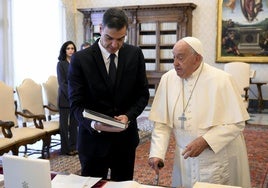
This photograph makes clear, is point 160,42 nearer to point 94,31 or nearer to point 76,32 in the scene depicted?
point 94,31

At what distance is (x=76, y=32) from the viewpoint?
1167 cm

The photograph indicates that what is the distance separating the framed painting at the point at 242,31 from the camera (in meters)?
9.53

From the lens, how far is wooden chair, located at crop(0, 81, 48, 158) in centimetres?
435

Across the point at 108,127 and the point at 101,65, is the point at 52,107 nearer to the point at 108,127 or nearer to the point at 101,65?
the point at 101,65

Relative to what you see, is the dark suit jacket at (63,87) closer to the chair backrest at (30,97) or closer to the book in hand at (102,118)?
the chair backrest at (30,97)

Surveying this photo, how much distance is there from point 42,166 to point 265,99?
9141 mm

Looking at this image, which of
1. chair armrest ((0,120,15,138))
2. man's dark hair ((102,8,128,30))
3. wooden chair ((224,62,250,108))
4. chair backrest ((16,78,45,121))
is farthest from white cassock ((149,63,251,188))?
wooden chair ((224,62,250,108))

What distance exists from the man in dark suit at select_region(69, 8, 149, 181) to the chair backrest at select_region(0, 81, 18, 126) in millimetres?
2770

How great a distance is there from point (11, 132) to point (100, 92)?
2617 millimetres

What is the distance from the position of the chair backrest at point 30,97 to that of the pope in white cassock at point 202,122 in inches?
126

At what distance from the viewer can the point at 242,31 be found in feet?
32.0

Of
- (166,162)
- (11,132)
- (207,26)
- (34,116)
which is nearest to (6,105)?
(34,116)

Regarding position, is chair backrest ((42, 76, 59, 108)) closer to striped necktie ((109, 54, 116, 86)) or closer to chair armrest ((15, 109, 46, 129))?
chair armrest ((15, 109, 46, 129))

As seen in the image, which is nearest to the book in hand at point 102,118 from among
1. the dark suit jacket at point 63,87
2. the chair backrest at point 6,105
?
the chair backrest at point 6,105
